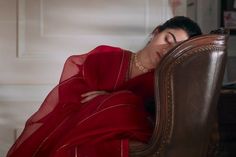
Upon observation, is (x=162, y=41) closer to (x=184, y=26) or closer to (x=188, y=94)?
(x=184, y=26)

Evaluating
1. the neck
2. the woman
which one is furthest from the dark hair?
the neck

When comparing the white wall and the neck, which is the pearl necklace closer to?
Answer: the neck

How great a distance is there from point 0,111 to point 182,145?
1007mm

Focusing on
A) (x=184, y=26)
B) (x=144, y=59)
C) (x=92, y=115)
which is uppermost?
(x=184, y=26)

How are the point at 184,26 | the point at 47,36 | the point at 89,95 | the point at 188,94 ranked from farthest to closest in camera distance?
the point at 47,36
the point at 184,26
the point at 89,95
the point at 188,94

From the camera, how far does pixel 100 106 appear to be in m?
0.91

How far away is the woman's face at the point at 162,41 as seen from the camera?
109 centimetres

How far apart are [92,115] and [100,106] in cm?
4

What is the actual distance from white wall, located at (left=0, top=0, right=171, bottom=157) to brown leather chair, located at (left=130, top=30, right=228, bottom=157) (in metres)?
0.79

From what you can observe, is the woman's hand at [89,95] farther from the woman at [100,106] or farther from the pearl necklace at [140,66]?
the pearl necklace at [140,66]

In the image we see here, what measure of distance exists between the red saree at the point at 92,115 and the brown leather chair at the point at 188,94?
0.08 meters

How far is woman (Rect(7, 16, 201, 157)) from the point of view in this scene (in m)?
0.84

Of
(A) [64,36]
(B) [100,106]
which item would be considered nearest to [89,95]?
(B) [100,106]

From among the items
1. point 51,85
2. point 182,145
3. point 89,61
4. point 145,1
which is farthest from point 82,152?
point 145,1
